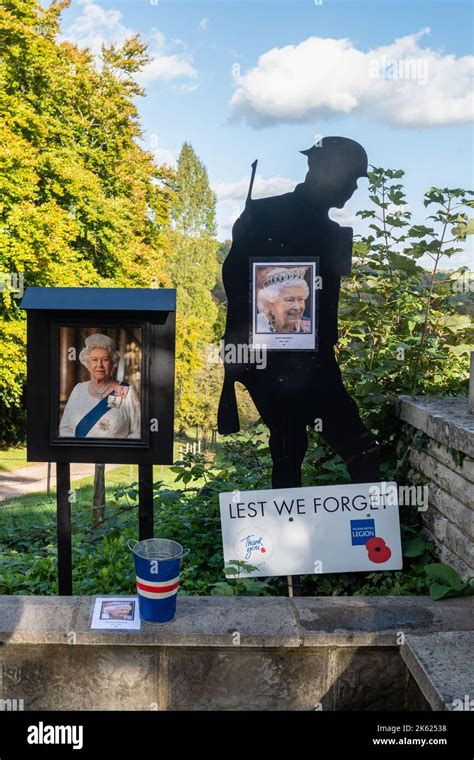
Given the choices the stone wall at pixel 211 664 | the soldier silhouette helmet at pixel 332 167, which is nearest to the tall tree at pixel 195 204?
the soldier silhouette helmet at pixel 332 167

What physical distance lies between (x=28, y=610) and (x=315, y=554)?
67.6 inches

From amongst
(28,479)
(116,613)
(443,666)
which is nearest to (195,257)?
(28,479)

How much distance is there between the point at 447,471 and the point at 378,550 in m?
0.66

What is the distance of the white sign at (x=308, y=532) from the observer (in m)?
4.10

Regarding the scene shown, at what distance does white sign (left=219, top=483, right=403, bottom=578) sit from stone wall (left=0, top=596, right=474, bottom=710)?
0.75 metres

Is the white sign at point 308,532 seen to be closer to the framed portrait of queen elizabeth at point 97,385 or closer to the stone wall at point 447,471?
the stone wall at point 447,471

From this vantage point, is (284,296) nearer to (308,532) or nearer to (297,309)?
(297,309)

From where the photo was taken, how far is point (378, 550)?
13.6 ft

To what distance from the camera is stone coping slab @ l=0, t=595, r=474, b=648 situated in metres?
3.21

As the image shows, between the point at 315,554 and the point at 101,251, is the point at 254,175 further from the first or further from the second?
the point at 101,251

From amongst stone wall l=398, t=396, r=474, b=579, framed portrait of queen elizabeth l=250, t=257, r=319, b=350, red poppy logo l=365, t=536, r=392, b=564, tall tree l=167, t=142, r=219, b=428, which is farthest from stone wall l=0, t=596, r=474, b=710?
tall tree l=167, t=142, r=219, b=428

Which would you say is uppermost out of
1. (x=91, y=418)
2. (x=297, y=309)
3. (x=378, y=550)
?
(x=297, y=309)

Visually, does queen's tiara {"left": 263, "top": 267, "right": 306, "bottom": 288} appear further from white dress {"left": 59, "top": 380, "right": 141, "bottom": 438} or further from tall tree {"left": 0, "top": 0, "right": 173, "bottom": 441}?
tall tree {"left": 0, "top": 0, "right": 173, "bottom": 441}
